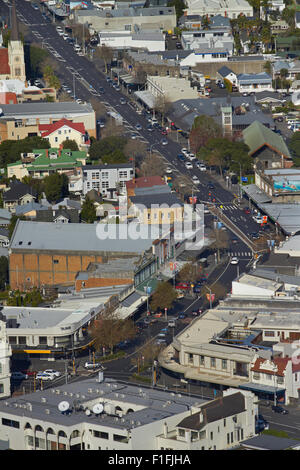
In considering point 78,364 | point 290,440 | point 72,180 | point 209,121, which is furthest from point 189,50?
point 290,440

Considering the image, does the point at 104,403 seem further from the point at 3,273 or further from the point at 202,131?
the point at 202,131

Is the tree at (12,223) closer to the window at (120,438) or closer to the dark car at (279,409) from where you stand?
the dark car at (279,409)

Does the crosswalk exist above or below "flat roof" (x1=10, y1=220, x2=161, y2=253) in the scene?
below

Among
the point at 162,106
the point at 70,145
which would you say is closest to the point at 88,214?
the point at 70,145

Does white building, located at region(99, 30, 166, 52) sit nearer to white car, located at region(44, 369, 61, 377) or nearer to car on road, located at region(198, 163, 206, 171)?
car on road, located at region(198, 163, 206, 171)

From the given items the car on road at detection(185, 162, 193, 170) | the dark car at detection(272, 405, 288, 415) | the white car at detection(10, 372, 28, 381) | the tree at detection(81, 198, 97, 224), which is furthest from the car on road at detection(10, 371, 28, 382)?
the car on road at detection(185, 162, 193, 170)
